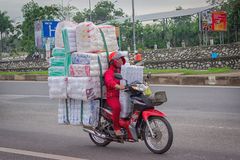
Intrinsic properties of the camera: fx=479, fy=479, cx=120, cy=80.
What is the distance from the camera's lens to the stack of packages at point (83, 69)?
678 cm

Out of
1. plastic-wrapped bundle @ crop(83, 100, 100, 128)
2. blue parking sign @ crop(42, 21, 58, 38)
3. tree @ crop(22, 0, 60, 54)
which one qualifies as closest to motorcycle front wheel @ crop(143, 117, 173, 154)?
plastic-wrapped bundle @ crop(83, 100, 100, 128)

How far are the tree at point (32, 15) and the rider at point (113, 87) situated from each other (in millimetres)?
48358

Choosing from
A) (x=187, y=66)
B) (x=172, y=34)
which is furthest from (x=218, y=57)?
(x=172, y=34)

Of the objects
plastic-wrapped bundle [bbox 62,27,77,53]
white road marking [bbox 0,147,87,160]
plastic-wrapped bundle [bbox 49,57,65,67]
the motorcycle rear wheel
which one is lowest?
white road marking [bbox 0,147,87,160]

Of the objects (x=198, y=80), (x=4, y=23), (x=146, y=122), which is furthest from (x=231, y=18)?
(x=4, y=23)

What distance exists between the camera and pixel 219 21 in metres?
42.1

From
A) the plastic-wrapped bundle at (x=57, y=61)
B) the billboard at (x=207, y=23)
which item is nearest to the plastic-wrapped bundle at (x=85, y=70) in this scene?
the plastic-wrapped bundle at (x=57, y=61)

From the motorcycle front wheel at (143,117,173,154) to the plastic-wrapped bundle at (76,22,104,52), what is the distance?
4.42 ft

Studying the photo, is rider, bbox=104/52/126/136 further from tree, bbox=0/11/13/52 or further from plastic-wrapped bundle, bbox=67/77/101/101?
tree, bbox=0/11/13/52

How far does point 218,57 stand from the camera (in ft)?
113

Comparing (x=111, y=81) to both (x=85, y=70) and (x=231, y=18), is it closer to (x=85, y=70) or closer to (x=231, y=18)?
(x=85, y=70)

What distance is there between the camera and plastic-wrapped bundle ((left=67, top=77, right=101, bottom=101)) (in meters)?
6.75

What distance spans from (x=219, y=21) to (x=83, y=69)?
36825 millimetres

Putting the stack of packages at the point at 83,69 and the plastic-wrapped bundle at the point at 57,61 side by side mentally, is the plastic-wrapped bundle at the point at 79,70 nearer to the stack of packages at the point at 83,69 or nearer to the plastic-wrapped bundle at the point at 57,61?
the stack of packages at the point at 83,69
